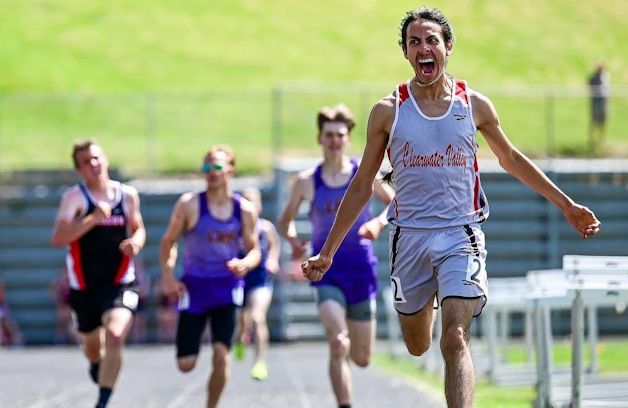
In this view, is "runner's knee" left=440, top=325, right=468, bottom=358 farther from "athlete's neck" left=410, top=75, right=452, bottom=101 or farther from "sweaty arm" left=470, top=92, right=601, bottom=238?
"athlete's neck" left=410, top=75, right=452, bottom=101

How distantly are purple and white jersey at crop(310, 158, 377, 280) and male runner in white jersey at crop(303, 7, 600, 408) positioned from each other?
2.71m

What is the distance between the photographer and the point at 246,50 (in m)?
40.8

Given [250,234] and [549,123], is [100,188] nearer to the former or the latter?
[250,234]

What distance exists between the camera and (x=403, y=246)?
7.20 meters

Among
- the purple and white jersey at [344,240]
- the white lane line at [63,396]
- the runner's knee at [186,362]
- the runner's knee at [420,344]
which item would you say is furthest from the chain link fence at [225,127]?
the runner's knee at [420,344]

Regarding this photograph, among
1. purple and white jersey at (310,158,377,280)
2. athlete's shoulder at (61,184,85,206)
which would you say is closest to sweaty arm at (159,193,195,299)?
athlete's shoulder at (61,184,85,206)

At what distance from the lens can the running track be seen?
12.1 metres

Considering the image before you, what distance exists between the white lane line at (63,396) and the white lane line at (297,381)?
2332mm

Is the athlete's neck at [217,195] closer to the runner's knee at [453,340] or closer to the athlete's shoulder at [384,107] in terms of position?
the athlete's shoulder at [384,107]

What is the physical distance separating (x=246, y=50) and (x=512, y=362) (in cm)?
2594

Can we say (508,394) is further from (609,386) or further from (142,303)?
(142,303)

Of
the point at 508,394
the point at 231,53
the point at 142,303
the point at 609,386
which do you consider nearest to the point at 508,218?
the point at 142,303

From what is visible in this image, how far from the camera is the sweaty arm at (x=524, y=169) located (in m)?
7.04

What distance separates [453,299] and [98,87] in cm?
3092
